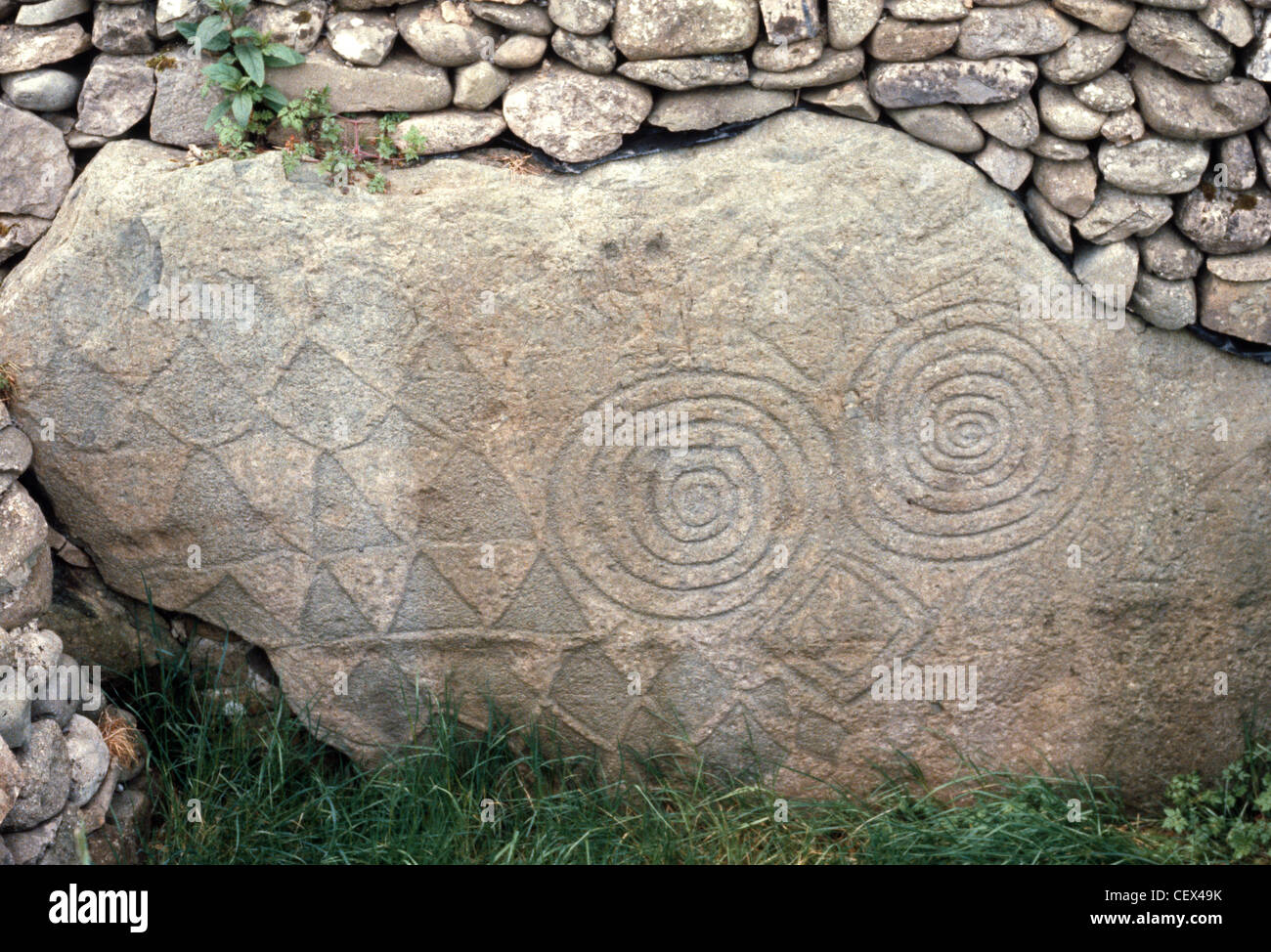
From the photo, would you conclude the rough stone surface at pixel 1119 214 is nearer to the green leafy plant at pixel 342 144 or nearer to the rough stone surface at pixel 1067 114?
the rough stone surface at pixel 1067 114

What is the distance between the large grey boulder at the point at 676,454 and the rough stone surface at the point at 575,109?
107 mm

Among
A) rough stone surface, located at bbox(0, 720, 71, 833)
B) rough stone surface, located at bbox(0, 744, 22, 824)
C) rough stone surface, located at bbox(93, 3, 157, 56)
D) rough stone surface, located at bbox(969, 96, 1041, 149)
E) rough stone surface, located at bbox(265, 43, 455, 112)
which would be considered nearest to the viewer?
rough stone surface, located at bbox(0, 744, 22, 824)

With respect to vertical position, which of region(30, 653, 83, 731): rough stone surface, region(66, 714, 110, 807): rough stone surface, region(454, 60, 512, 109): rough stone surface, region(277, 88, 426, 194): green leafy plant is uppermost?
region(454, 60, 512, 109): rough stone surface

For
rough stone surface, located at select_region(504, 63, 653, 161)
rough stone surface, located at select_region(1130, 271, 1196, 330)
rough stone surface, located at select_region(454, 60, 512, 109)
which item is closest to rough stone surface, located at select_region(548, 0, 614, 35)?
rough stone surface, located at select_region(504, 63, 653, 161)

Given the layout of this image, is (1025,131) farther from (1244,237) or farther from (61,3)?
(61,3)

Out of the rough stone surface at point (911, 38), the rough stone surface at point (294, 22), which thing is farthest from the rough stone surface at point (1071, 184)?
the rough stone surface at point (294, 22)

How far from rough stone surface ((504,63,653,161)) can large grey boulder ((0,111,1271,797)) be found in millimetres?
107

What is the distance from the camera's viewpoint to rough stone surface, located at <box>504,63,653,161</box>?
371 cm

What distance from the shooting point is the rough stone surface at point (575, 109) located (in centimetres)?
371

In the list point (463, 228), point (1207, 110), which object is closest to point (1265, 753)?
point (1207, 110)

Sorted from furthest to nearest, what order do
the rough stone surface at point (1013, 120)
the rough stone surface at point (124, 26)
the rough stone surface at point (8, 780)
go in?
the rough stone surface at point (124, 26), the rough stone surface at point (1013, 120), the rough stone surface at point (8, 780)

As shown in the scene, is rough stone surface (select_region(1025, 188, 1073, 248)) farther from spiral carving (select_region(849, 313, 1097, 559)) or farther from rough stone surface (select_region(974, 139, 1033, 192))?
spiral carving (select_region(849, 313, 1097, 559))

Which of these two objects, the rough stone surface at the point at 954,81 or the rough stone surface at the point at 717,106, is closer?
the rough stone surface at the point at 954,81

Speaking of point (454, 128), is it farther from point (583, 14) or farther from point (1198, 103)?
point (1198, 103)
